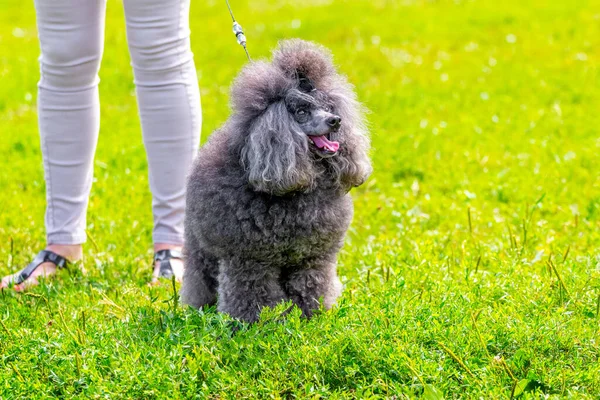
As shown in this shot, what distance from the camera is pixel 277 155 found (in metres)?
2.66

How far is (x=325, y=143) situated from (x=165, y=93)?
1.18 m

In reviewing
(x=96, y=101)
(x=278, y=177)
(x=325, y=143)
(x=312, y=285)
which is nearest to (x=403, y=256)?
(x=312, y=285)

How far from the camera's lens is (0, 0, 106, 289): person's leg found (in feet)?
12.0

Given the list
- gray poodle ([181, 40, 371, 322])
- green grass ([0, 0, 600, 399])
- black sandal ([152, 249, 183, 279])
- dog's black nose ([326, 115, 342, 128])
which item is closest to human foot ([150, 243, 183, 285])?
black sandal ([152, 249, 183, 279])

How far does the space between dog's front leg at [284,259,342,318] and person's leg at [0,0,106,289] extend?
1.49 meters

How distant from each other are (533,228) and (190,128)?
1.89m

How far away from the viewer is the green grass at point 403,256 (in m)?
2.66

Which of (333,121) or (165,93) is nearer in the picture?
(333,121)

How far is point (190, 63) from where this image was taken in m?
3.71

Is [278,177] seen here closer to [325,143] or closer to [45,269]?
[325,143]

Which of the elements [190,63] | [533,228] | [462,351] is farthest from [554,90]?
[462,351]

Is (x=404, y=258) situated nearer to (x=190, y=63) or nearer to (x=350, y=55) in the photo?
(x=190, y=63)

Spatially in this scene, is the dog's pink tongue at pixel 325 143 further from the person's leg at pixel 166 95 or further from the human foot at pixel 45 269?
the human foot at pixel 45 269

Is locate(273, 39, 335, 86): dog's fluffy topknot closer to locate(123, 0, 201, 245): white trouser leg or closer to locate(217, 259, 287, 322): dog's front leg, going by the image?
locate(217, 259, 287, 322): dog's front leg
